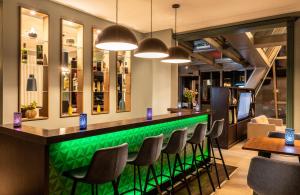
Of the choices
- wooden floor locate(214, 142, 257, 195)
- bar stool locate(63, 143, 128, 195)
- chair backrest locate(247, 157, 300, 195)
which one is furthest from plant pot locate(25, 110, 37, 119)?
chair backrest locate(247, 157, 300, 195)

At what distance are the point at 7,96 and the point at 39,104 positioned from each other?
0.69 meters

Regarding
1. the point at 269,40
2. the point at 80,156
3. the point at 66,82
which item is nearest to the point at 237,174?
the point at 80,156

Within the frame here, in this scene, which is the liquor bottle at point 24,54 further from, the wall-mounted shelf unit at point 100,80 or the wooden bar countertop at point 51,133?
the wooden bar countertop at point 51,133

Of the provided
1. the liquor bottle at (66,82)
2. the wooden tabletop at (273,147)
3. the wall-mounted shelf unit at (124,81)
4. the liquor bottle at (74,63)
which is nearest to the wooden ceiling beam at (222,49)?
the wall-mounted shelf unit at (124,81)

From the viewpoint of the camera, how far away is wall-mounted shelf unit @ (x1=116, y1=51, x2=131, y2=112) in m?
5.59

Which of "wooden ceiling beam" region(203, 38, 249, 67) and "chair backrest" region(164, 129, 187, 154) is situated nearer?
"chair backrest" region(164, 129, 187, 154)

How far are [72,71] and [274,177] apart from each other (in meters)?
3.90

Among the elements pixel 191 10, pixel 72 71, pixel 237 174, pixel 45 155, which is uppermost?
pixel 191 10

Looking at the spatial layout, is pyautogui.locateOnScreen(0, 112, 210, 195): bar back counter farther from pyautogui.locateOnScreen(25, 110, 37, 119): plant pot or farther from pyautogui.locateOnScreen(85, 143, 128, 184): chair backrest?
pyautogui.locateOnScreen(25, 110, 37, 119): plant pot

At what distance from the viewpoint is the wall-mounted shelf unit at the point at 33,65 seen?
3.80 metres

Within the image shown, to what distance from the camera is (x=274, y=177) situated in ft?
6.69

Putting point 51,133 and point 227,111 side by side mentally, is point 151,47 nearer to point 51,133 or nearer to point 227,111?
point 51,133

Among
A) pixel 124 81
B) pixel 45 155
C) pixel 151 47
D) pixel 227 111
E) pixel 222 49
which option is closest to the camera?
pixel 45 155

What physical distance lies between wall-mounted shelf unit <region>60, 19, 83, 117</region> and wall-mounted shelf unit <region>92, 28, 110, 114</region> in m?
0.33
